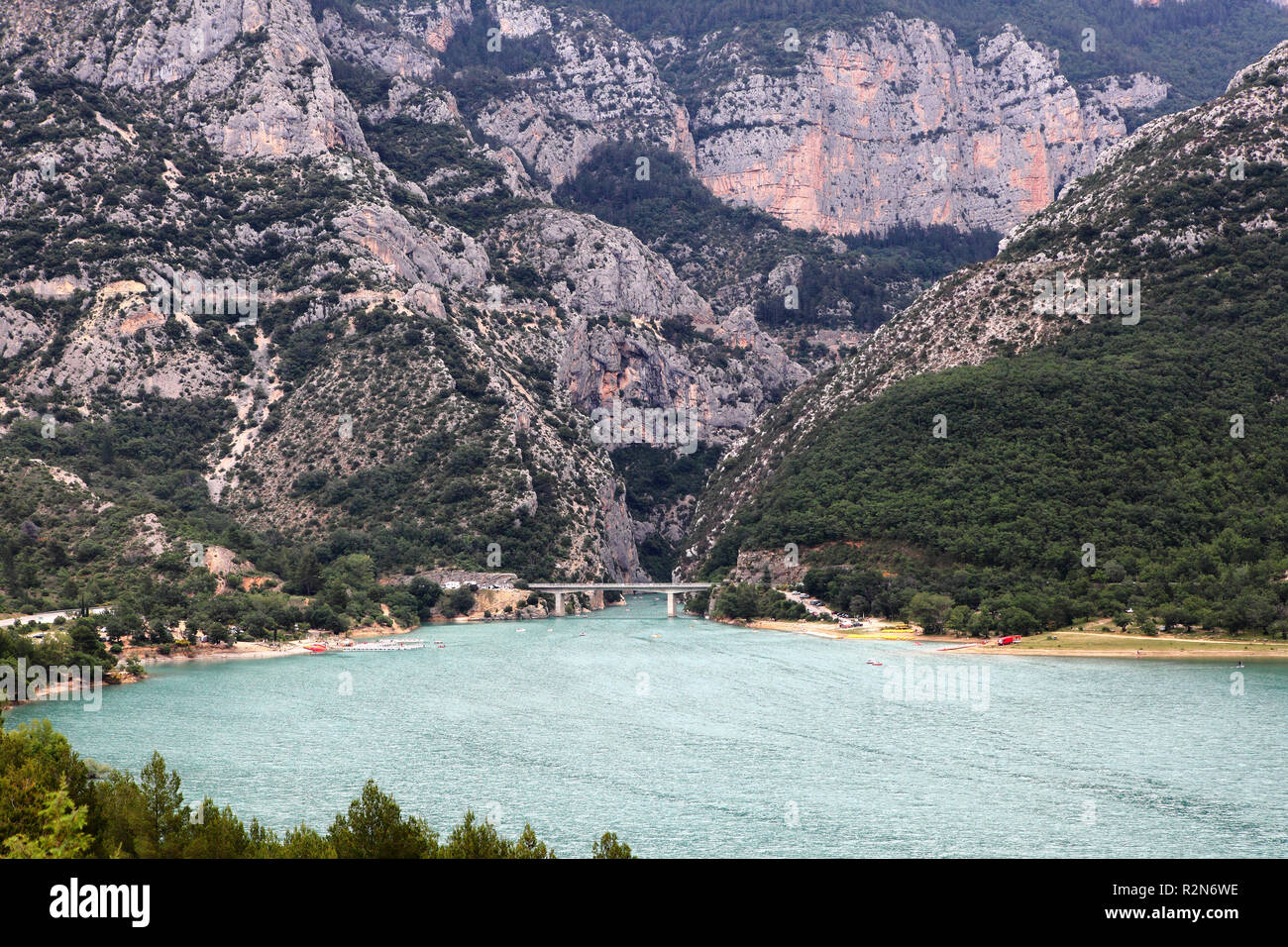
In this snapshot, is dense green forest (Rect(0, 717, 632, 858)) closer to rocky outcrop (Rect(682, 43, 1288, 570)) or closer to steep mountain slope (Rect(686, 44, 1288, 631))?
steep mountain slope (Rect(686, 44, 1288, 631))

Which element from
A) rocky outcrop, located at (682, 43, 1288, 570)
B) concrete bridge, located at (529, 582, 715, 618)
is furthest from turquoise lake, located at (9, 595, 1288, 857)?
rocky outcrop, located at (682, 43, 1288, 570)

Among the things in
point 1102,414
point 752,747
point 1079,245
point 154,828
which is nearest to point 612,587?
point 1102,414

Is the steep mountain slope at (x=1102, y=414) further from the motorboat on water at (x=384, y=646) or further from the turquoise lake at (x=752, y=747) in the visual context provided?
the motorboat on water at (x=384, y=646)

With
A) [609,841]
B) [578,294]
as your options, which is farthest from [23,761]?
[578,294]

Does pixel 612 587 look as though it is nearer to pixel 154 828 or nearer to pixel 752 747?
pixel 752 747

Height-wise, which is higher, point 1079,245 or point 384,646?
point 1079,245

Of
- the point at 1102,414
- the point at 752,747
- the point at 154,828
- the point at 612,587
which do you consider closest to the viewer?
the point at 154,828
